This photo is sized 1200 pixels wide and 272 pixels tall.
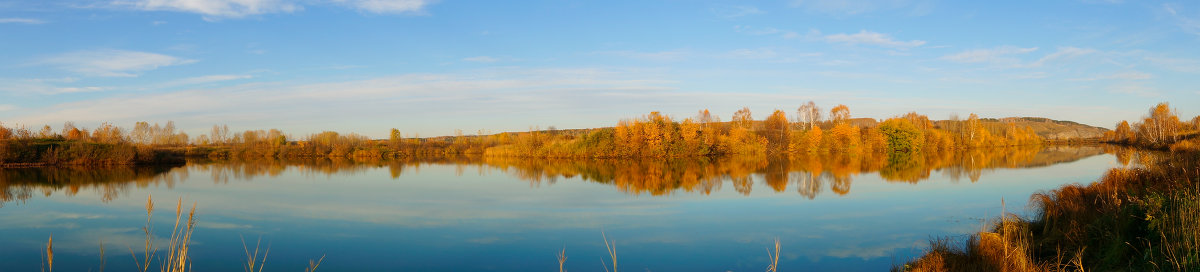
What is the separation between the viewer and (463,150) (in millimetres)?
59312

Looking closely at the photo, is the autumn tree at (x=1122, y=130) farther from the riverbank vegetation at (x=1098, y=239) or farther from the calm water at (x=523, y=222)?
the riverbank vegetation at (x=1098, y=239)

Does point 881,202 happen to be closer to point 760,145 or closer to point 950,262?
point 950,262

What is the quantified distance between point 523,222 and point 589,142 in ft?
104

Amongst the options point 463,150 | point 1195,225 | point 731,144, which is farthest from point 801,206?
point 463,150

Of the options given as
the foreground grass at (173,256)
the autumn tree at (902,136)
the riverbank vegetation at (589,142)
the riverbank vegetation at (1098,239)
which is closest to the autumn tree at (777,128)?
the riverbank vegetation at (589,142)

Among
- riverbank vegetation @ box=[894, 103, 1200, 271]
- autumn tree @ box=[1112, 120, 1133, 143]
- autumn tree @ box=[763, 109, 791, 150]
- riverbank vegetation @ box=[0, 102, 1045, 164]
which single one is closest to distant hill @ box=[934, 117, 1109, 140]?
autumn tree @ box=[1112, 120, 1133, 143]

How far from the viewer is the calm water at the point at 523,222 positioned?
23.2 feet

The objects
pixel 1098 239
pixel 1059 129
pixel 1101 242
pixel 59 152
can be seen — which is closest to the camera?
pixel 1101 242

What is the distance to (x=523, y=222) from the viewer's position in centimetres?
1002

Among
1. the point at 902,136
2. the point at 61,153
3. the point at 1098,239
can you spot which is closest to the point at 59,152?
the point at 61,153

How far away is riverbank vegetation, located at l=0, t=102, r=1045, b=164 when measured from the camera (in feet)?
106

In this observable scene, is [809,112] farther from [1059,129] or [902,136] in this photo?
[1059,129]

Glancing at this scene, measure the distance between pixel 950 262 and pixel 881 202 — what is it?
7.14 metres

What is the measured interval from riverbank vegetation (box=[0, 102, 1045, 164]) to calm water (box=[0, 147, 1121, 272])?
58.1ft
